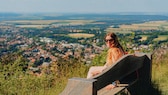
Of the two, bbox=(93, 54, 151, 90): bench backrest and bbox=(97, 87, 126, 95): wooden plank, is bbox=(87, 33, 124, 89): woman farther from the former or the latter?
bbox=(97, 87, 126, 95): wooden plank

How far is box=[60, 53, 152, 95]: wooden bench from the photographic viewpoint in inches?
123

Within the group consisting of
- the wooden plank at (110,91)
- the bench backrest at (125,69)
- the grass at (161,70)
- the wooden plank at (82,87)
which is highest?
the wooden plank at (82,87)

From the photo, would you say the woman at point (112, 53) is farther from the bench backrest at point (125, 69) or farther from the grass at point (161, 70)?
the grass at point (161, 70)

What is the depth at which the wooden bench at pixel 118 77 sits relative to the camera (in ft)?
10.3

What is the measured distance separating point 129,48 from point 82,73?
2578 millimetres

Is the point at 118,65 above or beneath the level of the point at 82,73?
above

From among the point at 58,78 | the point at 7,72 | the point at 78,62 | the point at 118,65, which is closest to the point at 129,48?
the point at 78,62

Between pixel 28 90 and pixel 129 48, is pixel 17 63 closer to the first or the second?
pixel 28 90

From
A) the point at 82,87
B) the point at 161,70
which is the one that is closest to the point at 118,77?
the point at 82,87

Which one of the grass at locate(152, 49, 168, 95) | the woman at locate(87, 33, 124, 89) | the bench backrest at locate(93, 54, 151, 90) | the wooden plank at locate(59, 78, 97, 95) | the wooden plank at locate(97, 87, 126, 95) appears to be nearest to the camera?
the wooden plank at locate(59, 78, 97, 95)

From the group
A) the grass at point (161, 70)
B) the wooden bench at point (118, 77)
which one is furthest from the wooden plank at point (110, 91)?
the grass at point (161, 70)

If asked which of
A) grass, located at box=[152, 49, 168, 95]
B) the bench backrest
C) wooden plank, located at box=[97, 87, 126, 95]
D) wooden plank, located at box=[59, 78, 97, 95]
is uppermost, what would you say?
wooden plank, located at box=[59, 78, 97, 95]

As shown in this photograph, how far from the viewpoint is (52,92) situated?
5.47 m

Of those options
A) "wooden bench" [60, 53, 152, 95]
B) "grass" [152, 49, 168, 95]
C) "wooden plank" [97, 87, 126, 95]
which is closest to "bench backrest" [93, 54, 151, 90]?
"wooden bench" [60, 53, 152, 95]
